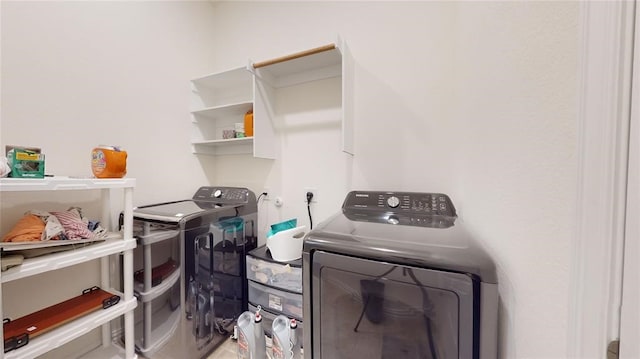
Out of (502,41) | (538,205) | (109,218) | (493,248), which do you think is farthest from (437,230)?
(109,218)

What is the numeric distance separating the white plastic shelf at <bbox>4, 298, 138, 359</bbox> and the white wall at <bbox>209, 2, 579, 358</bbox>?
1.02 m

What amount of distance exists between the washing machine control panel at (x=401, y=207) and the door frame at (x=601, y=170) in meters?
0.63

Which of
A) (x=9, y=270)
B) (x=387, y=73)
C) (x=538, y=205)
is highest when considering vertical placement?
(x=387, y=73)

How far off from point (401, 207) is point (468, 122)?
20.7 inches

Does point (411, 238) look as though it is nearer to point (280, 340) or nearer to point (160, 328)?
point (280, 340)

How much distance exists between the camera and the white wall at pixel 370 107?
19.9 inches

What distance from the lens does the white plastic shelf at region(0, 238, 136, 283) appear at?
0.84m

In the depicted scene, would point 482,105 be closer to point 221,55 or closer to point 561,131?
point 561,131

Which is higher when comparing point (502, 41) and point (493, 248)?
point (502, 41)

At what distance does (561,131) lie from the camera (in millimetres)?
455

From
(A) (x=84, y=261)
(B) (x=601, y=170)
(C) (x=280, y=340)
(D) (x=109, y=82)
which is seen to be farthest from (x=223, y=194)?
(B) (x=601, y=170)

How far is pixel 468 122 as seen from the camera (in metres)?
1.07

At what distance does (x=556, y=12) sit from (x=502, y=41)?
0.25 m

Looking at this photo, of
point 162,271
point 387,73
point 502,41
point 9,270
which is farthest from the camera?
point 387,73
